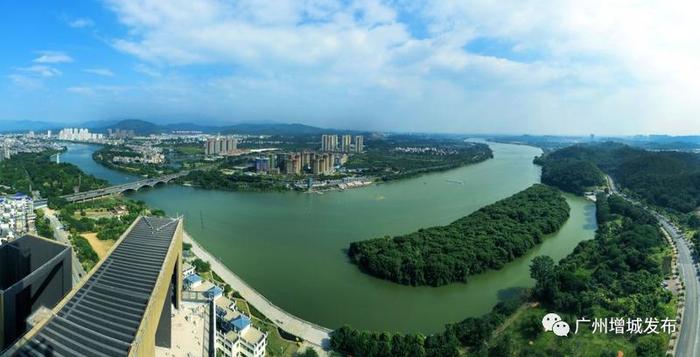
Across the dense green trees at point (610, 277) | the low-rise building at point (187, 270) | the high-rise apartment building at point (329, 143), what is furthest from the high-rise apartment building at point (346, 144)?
the low-rise building at point (187, 270)

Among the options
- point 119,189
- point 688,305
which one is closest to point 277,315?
point 688,305

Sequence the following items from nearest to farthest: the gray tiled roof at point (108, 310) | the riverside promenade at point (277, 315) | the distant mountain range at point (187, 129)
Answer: the gray tiled roof at point (108, 310) < the riverside promenade at point (277, 315) < the distant mountain range at point (187, 129)

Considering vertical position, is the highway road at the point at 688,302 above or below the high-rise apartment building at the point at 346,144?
below

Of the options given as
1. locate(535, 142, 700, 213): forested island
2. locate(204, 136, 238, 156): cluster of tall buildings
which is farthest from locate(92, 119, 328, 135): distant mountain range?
locate(535, 142, 700, 213): forested island

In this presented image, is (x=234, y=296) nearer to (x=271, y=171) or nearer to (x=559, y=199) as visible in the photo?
(x=559, y=199)

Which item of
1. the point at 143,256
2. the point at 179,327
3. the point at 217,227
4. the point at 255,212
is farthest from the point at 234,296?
the point at 255,212

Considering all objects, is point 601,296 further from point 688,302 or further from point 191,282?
point 191,282

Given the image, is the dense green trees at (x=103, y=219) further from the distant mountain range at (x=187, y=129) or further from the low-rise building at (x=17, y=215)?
the distant mountain range at (x=187, y=129)
